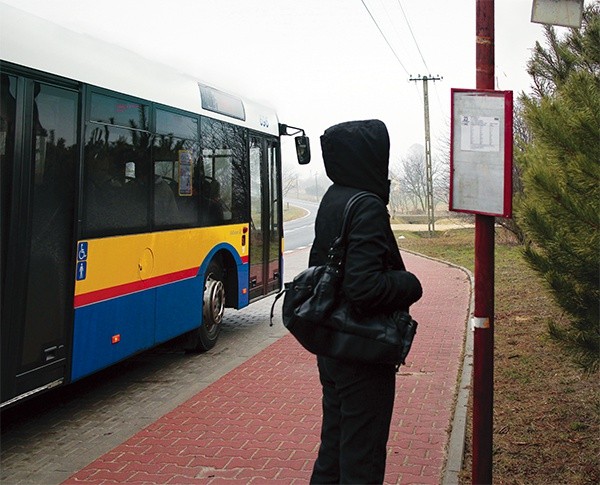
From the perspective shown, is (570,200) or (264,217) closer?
(570,200)

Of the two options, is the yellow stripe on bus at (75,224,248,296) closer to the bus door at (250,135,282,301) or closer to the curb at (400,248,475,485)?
the bus door at (250,135,282,301)

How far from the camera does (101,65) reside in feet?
21.7

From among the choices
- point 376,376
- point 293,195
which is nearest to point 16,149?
point 376,376

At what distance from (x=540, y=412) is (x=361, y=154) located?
3.74 metres

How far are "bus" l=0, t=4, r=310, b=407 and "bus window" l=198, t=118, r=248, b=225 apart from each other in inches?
1.0

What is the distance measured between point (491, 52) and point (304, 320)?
1.77 metres

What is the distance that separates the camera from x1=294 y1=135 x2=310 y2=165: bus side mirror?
1146cm

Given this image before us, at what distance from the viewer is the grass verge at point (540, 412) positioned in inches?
197

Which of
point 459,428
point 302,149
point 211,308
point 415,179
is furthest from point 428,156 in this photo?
point 415,179

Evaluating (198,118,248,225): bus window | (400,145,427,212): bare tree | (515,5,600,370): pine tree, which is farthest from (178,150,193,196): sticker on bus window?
(400,145,427,212): bare tree

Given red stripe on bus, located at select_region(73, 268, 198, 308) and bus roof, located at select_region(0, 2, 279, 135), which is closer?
bus roof, located at select_region(0, 2, 279, 135)

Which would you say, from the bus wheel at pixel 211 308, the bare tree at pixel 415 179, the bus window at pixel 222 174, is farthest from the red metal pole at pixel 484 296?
the bare tree at pixel 415 179

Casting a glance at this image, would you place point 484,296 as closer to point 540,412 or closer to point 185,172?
point 540,412

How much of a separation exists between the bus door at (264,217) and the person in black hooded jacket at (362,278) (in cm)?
690
